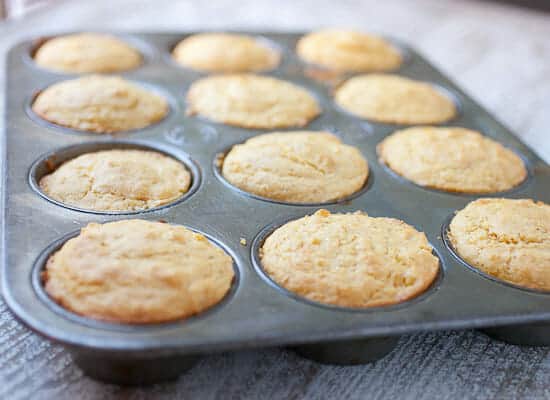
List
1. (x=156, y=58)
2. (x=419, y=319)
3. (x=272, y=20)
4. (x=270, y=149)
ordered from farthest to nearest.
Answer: (x=272, y=20)
(x=156, y=58)
(x=270, y=149)
(x=419, y=319)

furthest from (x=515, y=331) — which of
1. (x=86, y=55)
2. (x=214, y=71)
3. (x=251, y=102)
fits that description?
(x=86, y=55)

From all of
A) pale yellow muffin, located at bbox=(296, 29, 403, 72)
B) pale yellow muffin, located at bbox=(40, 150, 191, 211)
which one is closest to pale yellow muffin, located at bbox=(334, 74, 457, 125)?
pale yellow muffin, located at bbox=(296, 29, 403, 72)

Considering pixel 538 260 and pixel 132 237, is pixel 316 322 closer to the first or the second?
pixel 132 237

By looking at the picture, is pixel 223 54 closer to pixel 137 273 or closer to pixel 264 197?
pixel 264 197

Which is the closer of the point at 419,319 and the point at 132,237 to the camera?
the point at 419,319

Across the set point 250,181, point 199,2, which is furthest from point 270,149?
point 199,2

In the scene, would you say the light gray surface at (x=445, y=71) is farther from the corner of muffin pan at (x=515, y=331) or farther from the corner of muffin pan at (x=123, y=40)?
the corner of muffin pan at (x=123, y=40)
